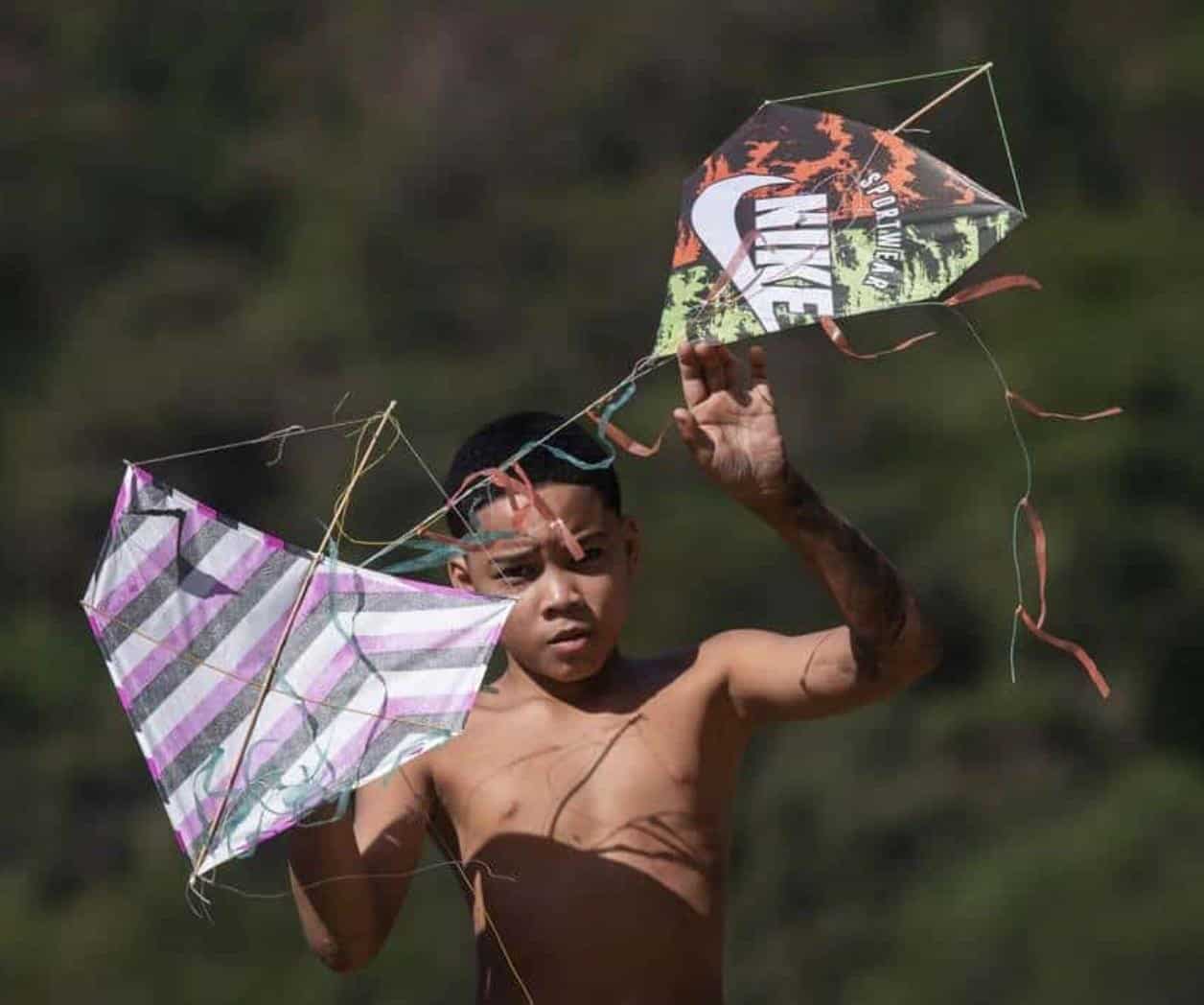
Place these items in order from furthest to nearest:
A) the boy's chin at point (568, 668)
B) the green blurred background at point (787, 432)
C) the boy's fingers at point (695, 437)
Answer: the green blurred background at point (787, 432)
the boy's chin at point (568, 668)
the boy's fingers at point (695, 437)

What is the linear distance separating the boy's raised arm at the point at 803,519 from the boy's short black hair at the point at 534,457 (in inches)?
9.2

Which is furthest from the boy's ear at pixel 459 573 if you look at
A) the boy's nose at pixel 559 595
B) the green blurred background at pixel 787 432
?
the green blurred background at pixel 787 432

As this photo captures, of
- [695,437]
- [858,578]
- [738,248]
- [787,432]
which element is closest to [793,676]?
[858,578]

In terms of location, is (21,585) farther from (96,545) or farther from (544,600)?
(544,600)

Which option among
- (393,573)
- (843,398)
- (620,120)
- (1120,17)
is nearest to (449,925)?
(843,398)

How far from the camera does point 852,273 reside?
2773 millimetres

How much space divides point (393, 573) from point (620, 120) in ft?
21.9

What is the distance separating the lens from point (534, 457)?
9.51ft

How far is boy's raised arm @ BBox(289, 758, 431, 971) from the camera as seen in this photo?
9.05 feet

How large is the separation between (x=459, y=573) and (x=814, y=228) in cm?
50

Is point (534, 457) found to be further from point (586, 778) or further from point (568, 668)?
point (586, 778)

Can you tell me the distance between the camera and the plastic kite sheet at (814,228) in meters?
2.76

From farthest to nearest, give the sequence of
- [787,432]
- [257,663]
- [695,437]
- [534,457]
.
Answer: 1. [787,432]
2. [534,457]
3. [257,663]
4. [695,437]

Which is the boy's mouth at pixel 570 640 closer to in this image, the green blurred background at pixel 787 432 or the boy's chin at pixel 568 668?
the boy's chin at pixel 568 668
